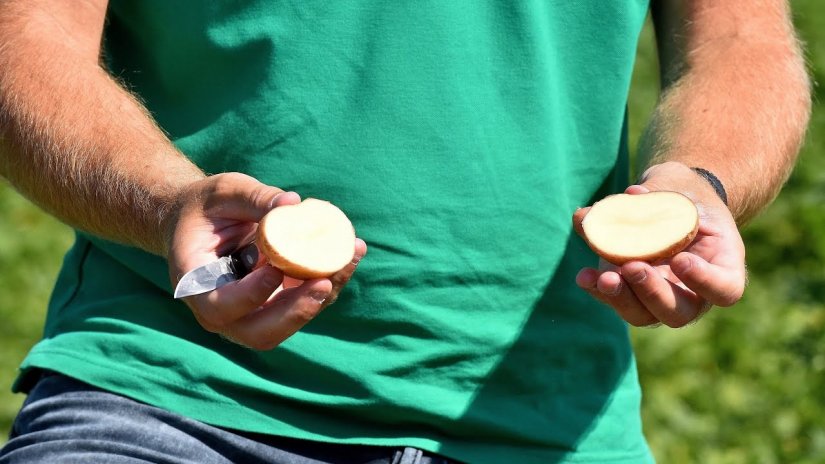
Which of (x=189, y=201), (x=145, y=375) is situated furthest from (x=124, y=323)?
(x=189, y=201)

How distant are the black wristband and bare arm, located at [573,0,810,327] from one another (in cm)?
2

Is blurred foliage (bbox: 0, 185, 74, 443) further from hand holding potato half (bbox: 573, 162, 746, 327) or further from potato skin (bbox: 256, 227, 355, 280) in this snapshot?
hand holding potato half (bbox: 573, 162, 746, 327)

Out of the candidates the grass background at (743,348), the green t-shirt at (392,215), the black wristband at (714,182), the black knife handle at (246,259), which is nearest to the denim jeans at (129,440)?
the green t-shirt at (392,215)

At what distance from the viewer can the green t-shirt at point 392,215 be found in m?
1.90

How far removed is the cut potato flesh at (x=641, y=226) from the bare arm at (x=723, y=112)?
0.02m

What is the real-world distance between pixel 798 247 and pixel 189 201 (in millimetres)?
3343

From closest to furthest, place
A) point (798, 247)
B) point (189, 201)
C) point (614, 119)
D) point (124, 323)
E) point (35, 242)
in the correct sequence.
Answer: point (189, 201), point (124, 323), point (614, 119), point (798, 247), point (35, 242)

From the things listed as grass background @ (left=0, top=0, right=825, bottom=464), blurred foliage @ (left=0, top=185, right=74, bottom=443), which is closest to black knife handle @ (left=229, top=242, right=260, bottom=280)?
grass background @ (left=0, top=0, right=825, bottom=464)

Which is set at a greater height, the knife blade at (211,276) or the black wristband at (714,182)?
the knife blade at (211,276)

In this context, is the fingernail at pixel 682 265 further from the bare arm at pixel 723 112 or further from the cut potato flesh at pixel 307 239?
the cut potato flesh at pixel 307 239

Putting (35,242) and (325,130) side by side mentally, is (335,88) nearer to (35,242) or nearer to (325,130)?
(325,130)

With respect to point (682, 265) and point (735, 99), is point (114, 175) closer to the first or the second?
point (682, 265)

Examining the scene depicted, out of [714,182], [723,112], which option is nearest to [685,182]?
[714,182]

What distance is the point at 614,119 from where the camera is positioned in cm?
207
